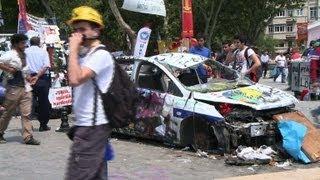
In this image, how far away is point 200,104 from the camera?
887 centimetres

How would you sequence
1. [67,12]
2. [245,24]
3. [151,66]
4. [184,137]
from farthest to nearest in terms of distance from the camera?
[245,24], [67,12], [151,66], [184,137]

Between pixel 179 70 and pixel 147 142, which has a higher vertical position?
pixel 179 70

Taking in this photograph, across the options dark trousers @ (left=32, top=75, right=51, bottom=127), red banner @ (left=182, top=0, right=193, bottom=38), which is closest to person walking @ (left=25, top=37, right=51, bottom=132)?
dark trousers @ (left=32, top=75, right=51, bottom=127)

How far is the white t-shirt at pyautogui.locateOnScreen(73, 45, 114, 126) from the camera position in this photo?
430 cm

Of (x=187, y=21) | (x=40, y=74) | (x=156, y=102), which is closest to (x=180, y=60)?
(x=156, y=102)

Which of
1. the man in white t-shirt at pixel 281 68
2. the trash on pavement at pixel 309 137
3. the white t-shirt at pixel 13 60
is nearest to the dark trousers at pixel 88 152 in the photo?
the trash on pavement at pixel 309 137

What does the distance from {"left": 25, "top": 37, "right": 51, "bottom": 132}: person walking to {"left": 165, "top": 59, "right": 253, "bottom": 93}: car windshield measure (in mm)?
2516

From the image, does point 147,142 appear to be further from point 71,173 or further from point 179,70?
point 71,173

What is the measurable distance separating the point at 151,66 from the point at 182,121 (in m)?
1.34

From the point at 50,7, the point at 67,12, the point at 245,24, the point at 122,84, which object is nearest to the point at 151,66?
the point at 122,84

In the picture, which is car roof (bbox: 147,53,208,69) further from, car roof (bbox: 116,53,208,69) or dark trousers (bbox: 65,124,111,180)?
dark trousers (bbox: 65,124,111,180)

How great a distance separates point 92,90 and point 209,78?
18.9ft

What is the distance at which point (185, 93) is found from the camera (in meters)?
9.19

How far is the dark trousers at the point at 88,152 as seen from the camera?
432 cm
